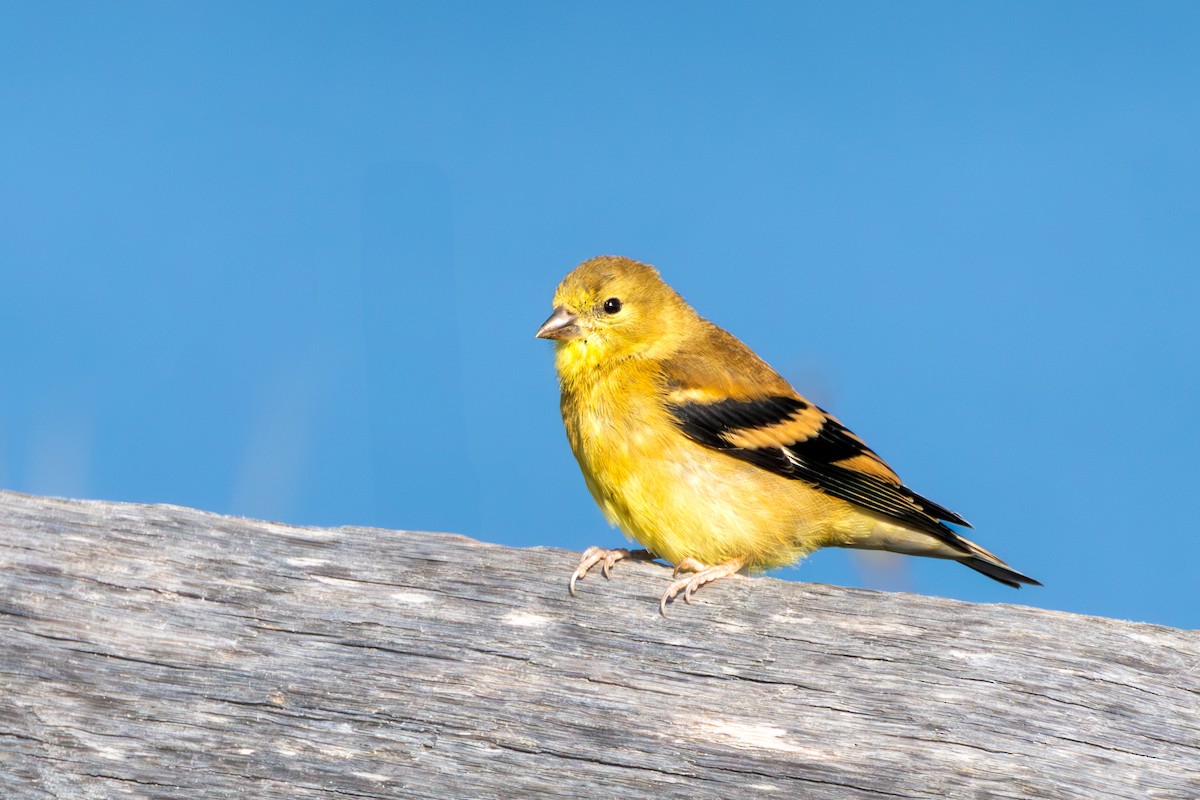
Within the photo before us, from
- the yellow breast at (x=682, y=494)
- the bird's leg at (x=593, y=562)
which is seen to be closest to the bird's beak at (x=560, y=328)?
the yellow breast at (x=682, y=494)

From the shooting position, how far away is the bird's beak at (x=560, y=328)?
5305 mm

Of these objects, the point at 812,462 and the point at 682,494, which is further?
the point at 812,462

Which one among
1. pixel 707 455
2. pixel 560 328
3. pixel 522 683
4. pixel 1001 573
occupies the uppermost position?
pixel 560 328

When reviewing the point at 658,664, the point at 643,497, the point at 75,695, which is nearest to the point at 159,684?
the point at 75,695

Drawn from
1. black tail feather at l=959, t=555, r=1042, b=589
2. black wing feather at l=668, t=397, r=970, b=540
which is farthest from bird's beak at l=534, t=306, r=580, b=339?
black tail feather at l=959, t=555, r=1042, b=589

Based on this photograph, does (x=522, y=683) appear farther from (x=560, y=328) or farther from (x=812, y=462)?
(x=560, y=328)

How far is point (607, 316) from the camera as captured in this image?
5.37 m

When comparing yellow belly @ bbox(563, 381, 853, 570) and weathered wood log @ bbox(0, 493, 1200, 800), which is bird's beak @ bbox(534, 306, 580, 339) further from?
weathered wood log @ bbox(0, 493, 1200, 800)

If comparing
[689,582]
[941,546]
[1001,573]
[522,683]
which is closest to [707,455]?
[941,546]

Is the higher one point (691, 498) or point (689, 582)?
point (691, 498)

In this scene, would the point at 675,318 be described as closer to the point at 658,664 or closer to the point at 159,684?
the point at 658,664

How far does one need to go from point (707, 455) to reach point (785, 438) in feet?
1.42

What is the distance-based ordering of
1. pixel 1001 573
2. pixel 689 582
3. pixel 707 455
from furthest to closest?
pixel 1001 573
pixel 707 455
pixel 689 582

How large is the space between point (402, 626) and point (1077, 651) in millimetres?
1867
